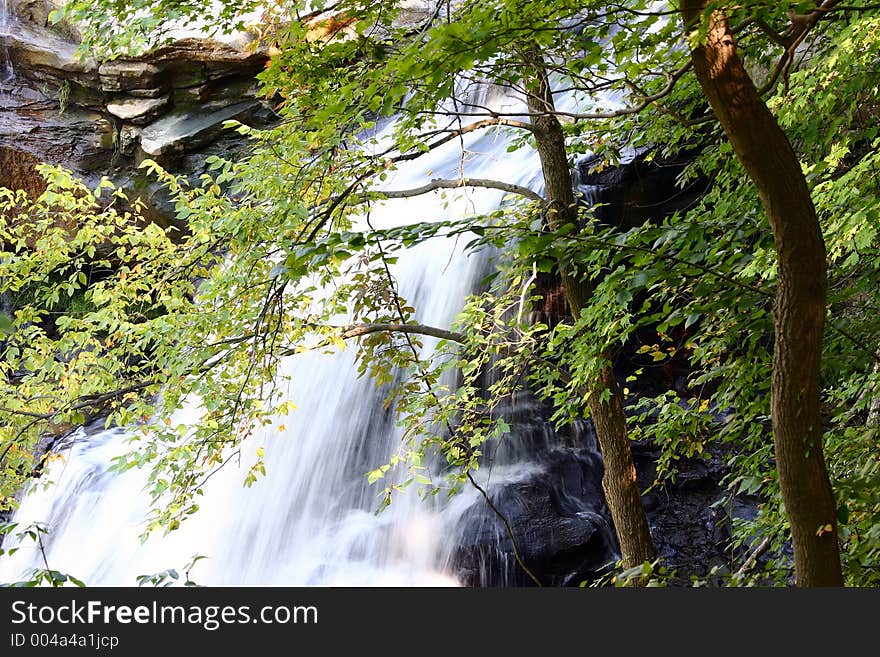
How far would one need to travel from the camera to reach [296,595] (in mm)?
2611

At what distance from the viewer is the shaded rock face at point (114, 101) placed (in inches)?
434

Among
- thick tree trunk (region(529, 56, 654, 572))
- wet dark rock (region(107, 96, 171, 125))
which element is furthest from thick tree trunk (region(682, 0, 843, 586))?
wet dark rock (region(107, 96, 171, 125))

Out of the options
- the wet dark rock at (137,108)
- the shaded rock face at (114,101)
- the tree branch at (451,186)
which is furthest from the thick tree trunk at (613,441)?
the wet dark rock at (137,108)

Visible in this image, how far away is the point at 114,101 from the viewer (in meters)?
11.3

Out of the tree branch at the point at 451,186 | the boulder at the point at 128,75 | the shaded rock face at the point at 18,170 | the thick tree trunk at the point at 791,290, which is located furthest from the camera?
the shaded rock face at the point at 18,170

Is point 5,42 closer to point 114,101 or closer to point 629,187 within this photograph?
point 114,101

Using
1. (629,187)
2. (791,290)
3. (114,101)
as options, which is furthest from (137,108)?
(791,290)

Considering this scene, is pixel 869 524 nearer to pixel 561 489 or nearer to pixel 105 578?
pixel 561 489

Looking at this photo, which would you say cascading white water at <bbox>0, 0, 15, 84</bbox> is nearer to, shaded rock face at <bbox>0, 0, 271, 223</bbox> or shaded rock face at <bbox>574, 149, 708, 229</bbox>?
shaded rock face at <bbox>0, 0, 271, 223</bbox>

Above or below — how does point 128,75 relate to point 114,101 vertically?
above

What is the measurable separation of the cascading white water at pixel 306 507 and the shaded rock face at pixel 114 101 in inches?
173

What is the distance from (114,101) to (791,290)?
1146cm

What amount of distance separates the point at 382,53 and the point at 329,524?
17.0 ft

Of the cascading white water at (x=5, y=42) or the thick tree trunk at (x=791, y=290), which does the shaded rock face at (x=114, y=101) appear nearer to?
the cascading white water at (x=5, y=42)
